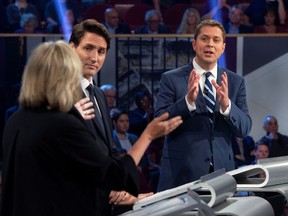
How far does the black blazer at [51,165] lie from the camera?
238 centimetres

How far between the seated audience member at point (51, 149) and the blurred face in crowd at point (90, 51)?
0.72m

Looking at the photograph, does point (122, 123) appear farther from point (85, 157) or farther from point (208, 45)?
point (85, 157)

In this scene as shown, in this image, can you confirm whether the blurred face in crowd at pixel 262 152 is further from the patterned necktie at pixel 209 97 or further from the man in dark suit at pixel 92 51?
the man in dark suit at pixel 92 51

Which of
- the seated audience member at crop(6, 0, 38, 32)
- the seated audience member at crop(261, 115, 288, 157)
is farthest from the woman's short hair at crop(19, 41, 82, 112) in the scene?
the seated audience member at crop(6, 0, 38, 32)

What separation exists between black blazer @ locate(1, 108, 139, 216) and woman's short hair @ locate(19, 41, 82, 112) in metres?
0.04

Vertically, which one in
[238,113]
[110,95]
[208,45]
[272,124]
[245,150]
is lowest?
[245,150]

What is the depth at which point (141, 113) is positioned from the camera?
779cm

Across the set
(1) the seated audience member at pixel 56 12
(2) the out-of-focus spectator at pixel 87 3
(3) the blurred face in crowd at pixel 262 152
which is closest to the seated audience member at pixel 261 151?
(3) the blurred face in crowd at pixel 262 152

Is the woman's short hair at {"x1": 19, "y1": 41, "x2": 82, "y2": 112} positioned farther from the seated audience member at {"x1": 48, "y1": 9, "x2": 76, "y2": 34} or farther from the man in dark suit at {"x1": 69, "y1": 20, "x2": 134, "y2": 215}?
the seated audience member at {"x1": 48, "y1": 9, "x2": 76, "y2": 34}

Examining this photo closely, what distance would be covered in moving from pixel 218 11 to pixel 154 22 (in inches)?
38.8

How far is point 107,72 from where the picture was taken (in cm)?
788

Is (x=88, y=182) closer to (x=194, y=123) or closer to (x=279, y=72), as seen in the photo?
(x=194, y=123)

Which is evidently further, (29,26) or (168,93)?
(29,26)

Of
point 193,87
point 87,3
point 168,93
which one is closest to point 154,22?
point 87,3
